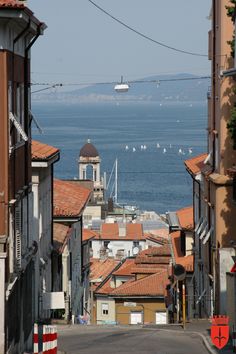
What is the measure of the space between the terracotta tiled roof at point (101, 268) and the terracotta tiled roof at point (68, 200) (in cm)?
3047

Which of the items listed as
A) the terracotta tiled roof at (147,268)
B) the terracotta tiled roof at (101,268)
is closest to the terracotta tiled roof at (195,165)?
the terracotta tiled roof at (147,268)

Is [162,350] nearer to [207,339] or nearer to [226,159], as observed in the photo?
[207,339]

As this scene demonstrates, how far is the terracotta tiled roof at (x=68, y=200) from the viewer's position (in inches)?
1928

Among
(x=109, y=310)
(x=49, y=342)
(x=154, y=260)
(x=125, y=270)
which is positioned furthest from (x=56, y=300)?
(x=125, y=270)

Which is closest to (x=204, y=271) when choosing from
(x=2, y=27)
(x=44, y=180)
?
(x=44, y=180)

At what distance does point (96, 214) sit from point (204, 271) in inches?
3994

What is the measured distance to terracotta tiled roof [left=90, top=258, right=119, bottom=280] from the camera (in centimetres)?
8531

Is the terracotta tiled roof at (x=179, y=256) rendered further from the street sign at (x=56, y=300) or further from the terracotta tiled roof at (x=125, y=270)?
the street sign at (x=56, y=300)

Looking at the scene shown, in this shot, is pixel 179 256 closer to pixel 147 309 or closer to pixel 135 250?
pixel 147 309

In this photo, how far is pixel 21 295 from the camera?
27.3 m

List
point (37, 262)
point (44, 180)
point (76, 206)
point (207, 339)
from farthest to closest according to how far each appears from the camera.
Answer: point (76, 206) → point (44, 180) → point (37, 262) → point (207, 339)

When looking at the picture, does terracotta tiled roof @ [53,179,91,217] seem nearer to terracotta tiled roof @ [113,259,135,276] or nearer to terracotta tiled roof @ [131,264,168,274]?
terracotta tiled roof @ [131,264,168,274]

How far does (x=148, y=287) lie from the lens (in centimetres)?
6500

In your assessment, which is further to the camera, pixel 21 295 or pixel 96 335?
pixel 96 335
